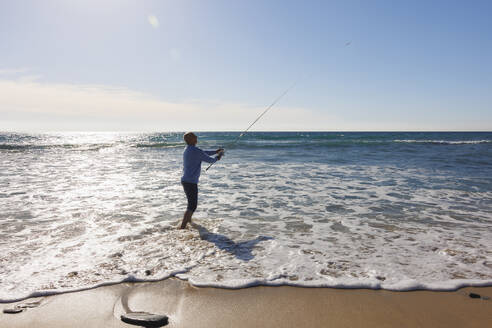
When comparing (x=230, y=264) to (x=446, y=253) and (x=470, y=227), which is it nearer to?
(x=446, y=253)

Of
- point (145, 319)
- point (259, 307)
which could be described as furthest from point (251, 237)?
point (145, 319)

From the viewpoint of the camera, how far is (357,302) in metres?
2.87

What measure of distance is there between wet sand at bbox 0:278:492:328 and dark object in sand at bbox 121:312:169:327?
5 cm

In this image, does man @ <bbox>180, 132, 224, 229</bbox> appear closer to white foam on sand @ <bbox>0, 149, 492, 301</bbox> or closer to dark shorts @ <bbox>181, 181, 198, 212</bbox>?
dark shorts @ <bbox>181, 181, 198, 212</bbox>

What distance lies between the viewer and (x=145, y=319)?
2.49 m

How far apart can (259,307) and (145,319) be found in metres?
1.03

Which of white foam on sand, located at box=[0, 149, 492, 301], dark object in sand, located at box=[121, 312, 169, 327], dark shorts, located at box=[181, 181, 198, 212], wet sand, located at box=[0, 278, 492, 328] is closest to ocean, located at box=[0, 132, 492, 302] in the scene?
white foam on sand, located at box=[0, 149, 492, 301]

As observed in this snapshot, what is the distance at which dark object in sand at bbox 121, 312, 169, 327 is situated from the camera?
2.47m

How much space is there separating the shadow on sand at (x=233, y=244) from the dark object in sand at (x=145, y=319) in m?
1.53

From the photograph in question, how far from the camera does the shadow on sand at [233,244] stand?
4.05m

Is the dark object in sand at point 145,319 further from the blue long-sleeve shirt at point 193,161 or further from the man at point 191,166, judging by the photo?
the blue long-sleeve shirt at point 193,161

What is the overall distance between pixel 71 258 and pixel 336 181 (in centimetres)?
805

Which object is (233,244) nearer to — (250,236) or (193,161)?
(250,236)

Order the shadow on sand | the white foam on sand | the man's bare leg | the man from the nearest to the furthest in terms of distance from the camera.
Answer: the white foam on sand < the shadow on sand < the man's bare leg < the man
